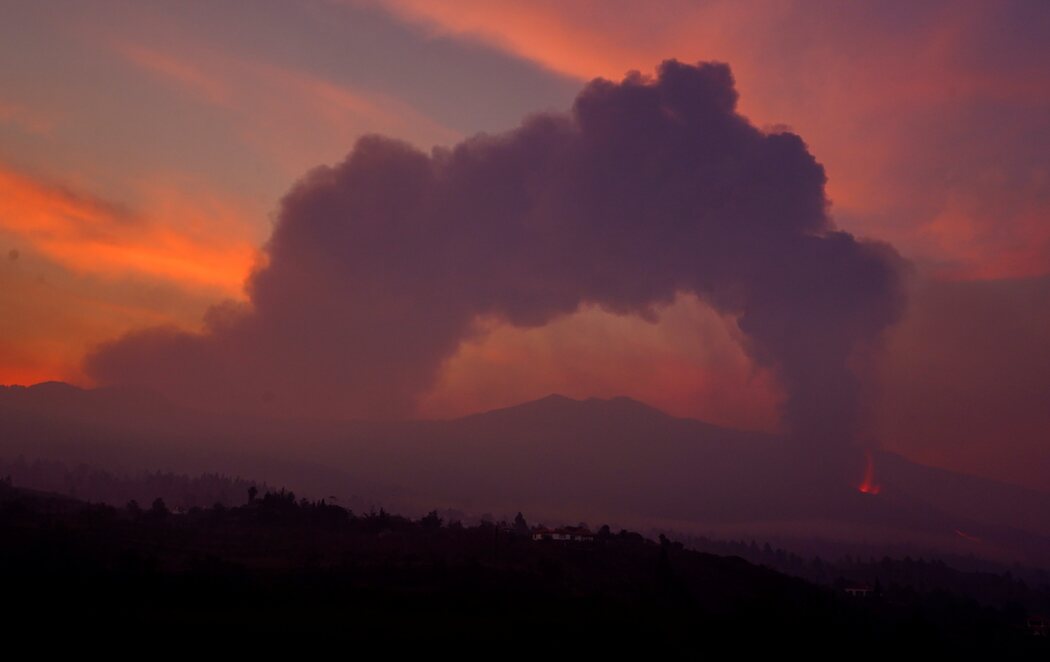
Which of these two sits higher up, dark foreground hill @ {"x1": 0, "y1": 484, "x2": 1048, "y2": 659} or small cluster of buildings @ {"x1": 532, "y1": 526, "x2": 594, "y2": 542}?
small cluster of buildings @ {"x1": 532, "y1": 526, "x2": 594, "y2": 542}

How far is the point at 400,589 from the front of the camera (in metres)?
84.4

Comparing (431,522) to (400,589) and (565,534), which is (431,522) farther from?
(400,589)

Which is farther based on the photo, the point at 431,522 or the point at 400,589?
the point at 431,522

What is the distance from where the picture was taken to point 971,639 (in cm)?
12375

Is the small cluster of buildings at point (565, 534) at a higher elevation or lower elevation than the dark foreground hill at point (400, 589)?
higher

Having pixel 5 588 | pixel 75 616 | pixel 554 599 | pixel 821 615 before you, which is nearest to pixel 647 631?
pixel 554 599

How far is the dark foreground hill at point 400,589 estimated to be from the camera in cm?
6831

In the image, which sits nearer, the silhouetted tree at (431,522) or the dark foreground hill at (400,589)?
the dark foreground hill at (400,589)

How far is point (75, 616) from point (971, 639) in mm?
111018

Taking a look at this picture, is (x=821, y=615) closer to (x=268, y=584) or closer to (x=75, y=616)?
(x=268, y=584)

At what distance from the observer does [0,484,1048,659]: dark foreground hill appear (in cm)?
6831

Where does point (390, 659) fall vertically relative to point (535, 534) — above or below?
below

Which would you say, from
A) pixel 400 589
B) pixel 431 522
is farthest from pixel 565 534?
pixel 400 589

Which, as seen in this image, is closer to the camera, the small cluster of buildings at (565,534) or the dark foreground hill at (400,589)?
the dark foreground hill at (400,589)
